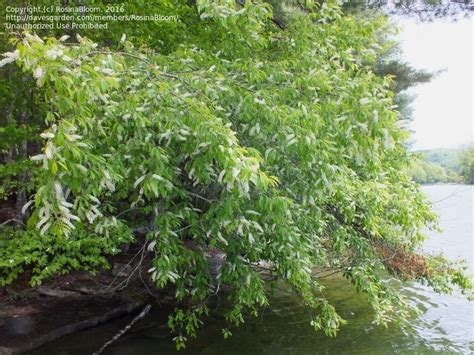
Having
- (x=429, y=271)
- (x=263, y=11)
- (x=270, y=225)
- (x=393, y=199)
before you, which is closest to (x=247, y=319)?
(x=429, y=271)

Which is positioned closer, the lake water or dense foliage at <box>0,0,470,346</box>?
dense foliage at <box>0,0,470,346</box>

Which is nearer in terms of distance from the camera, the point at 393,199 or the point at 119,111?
the point at 119,111

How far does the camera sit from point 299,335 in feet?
22.7


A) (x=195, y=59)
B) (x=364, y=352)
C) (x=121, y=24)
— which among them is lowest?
(x=364, y=352)

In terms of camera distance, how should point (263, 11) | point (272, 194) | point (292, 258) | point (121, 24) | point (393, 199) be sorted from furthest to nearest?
point (121, 24) < point (393, 199) < point (263, 11) < point (292, 258) < point (272, 194)

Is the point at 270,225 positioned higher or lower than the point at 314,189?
lower

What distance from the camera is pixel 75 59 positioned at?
2.94 metres

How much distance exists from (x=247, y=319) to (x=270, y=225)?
4130mm

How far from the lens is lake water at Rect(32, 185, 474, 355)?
6274 millimetres

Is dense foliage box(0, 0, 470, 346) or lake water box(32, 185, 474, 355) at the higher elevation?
dense foliage box(0, 0, 470, 346)

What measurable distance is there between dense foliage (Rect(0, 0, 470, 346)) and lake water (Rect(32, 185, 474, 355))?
1244 mm

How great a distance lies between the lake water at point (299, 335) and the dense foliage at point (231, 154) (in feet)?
4.08

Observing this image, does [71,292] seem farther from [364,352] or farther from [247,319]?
[364,352]

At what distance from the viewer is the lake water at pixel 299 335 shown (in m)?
6.27
